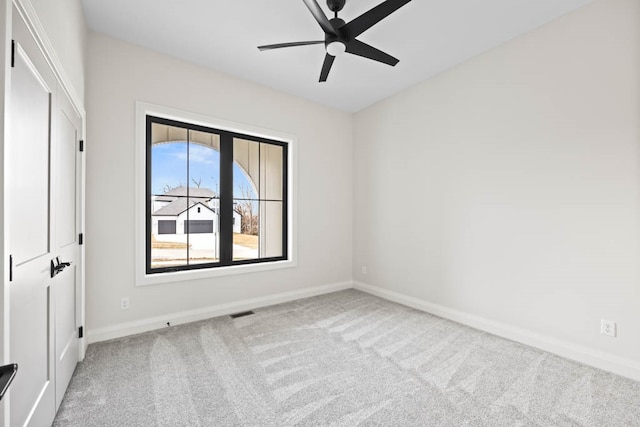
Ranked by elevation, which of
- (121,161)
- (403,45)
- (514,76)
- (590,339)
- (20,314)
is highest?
(403,45)

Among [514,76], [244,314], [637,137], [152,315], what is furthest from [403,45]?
[152,315]

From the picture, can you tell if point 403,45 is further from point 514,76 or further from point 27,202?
point 27,202

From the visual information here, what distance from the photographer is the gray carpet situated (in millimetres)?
1705

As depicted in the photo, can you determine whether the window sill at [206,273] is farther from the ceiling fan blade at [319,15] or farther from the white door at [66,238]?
the ceiling fan blade at [319,15]

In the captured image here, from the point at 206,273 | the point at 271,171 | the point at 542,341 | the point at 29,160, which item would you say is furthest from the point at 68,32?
the point at 542,341

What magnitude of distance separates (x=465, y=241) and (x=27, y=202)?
3473 mm

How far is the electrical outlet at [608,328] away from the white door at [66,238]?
12.4 ft

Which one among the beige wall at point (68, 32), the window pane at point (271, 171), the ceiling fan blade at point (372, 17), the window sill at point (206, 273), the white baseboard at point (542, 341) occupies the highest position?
the ceiling fan blade at point (372, 17)

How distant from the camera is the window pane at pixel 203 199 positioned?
3391 mm

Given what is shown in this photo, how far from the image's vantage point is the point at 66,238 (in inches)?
75.9

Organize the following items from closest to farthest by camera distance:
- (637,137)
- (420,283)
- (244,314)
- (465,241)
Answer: (637,137)
(465,241)
(244,314)
(420,283)

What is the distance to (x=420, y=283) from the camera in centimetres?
362

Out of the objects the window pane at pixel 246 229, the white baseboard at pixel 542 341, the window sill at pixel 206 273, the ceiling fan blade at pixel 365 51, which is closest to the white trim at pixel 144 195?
the window sill at pixel 206 273

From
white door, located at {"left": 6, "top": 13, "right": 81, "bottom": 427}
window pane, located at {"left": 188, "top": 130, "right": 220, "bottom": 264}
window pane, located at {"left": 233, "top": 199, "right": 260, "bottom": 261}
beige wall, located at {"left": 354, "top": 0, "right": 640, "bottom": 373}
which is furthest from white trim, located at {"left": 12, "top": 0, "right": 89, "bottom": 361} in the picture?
beige wall, located at {"left": 354, "top": 0, "right": 640, "bottom": 373}
